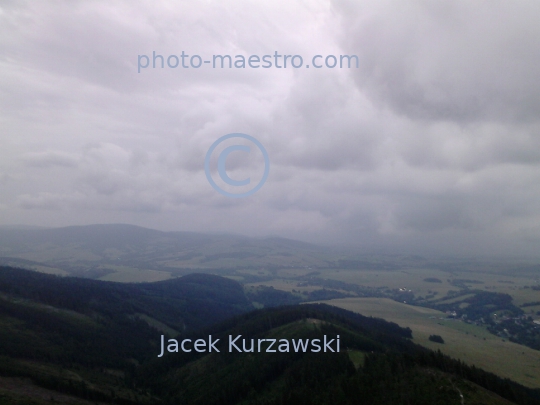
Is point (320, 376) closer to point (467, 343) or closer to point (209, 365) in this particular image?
point (209, 365)

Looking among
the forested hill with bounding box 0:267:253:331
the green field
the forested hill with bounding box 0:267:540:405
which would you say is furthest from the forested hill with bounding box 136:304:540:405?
the forested hill with bounding box 0:267:253:331

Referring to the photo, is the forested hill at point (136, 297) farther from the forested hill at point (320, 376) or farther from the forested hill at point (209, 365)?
the forested hill at point (320, 376)

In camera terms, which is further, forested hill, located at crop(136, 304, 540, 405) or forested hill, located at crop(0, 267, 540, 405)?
forested hill, located at crop(0, 267, 540, 405)

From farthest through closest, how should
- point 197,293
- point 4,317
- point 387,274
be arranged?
1. point 387,274
2. point 197,293
3. point 4,317

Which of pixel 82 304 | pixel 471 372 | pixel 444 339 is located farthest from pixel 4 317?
pixel 444 339

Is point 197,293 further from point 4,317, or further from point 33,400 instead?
point 33,400

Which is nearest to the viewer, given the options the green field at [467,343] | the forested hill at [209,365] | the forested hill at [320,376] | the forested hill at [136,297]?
the forested hill at [320,376]

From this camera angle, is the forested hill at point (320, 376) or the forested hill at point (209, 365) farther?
the forested hill at point (209, 365)

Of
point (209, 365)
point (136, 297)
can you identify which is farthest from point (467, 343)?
point (136, 297)

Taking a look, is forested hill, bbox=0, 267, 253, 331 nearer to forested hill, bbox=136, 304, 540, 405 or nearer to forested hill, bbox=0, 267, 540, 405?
forested hill, bbox=0, 267, 540, 405

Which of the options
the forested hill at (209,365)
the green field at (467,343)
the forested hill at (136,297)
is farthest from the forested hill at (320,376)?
the forested hill at (136,297)

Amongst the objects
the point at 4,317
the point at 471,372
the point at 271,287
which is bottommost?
the point at 271,287
